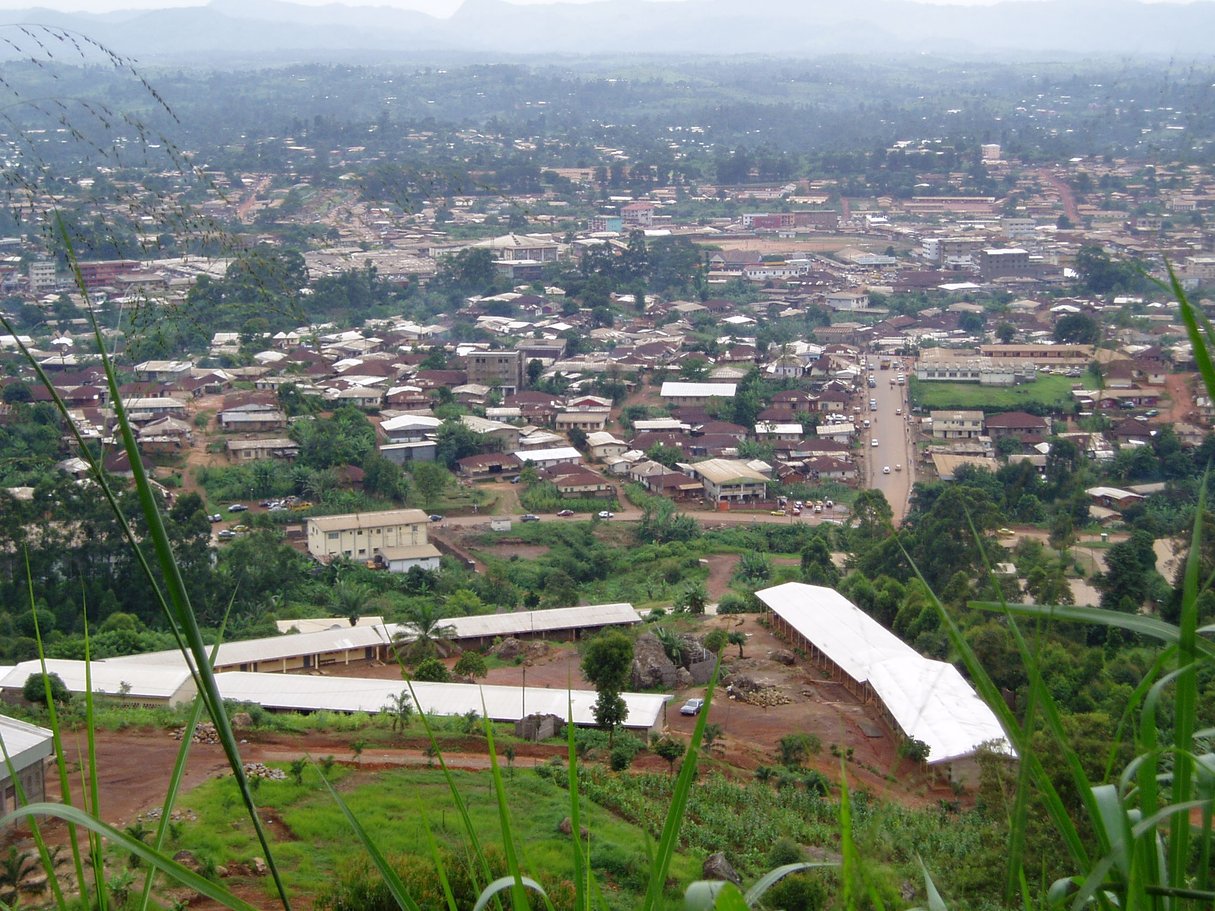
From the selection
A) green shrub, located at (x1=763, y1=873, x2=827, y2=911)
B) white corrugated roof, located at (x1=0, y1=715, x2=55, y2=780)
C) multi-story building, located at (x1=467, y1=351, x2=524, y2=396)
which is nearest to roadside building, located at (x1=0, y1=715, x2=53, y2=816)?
white corrugated roof, located at (x1=0, y1=715, x2=55, y2=780)

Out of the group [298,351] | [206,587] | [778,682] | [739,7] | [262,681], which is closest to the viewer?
[262,681]

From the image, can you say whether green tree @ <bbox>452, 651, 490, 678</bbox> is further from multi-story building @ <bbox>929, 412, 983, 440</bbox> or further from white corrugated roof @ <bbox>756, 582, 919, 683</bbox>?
multi-story building @ <bbox>929, 412, 983, 440</bbox>

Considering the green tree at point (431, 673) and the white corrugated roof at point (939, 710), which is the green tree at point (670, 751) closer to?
the white corrugated roof at point (939, 710)

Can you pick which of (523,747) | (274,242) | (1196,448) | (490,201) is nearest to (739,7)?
(490,201)

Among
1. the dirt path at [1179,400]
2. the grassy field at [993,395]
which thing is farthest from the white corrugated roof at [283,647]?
the dirt path at [1179,400]

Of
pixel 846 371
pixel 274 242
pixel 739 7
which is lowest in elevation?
pixel 846 371

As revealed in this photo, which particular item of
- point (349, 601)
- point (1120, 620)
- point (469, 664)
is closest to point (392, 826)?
point (469, 664)

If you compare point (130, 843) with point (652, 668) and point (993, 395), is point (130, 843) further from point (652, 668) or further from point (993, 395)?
point (993, 395)

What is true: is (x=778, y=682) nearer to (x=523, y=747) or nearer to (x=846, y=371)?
(x=523, y=747)
